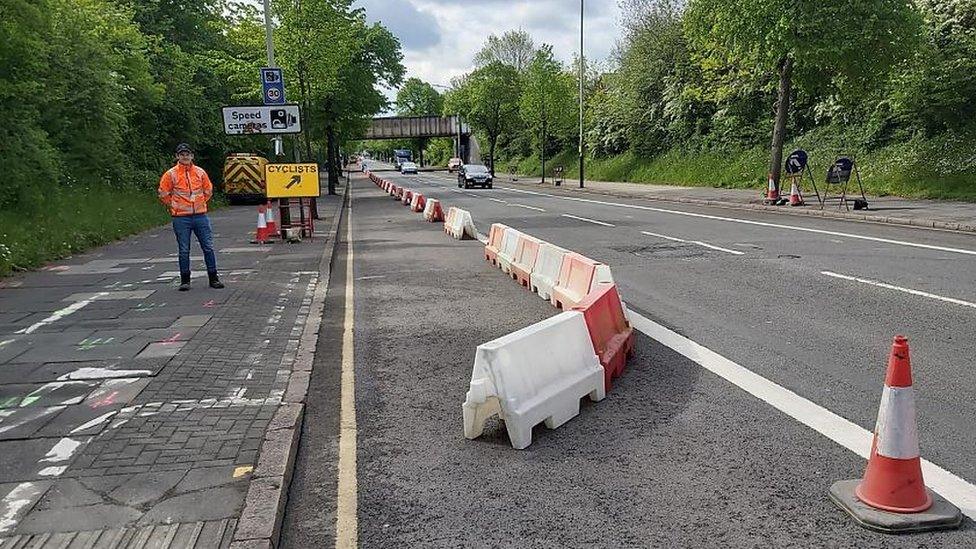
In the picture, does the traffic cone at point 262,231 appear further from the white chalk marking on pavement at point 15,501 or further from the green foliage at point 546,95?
the green foliage at point 546,95

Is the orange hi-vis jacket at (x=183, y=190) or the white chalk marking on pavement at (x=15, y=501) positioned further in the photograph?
the orange hi-vis jacket at (x=183, y=190)

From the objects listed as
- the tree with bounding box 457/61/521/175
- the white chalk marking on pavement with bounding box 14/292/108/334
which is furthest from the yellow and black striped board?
the tree with bounding box 457/61/521/175

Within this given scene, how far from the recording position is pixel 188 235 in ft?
31.8

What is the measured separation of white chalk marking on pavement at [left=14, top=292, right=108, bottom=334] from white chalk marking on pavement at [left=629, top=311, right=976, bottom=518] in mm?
6238

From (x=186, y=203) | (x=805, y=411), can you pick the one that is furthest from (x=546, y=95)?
(x=805, y=411)

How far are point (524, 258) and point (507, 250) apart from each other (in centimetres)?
111

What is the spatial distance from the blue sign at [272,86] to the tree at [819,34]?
506 inches

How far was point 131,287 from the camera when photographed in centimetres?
996

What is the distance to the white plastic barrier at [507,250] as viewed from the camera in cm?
1067

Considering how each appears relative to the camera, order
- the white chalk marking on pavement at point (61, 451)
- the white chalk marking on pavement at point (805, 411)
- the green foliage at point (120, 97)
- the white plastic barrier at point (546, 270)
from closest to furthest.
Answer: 1. the white chalk marking on pavement at point (805, 411)
2. the white chalk marking on pavement at point (61, 451)
3. the white plastic barrier at point (546, 270)
4. the green foliage at point (120, 97)

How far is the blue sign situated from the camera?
630 inches

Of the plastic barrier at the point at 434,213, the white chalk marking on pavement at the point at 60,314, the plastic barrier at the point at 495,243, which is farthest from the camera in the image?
the plastic barrier at the point at 434,213

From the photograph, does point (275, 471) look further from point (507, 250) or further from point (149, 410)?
point (507, 250)

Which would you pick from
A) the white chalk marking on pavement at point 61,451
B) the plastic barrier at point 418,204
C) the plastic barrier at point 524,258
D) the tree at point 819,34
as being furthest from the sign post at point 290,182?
the tree at point 819,34
